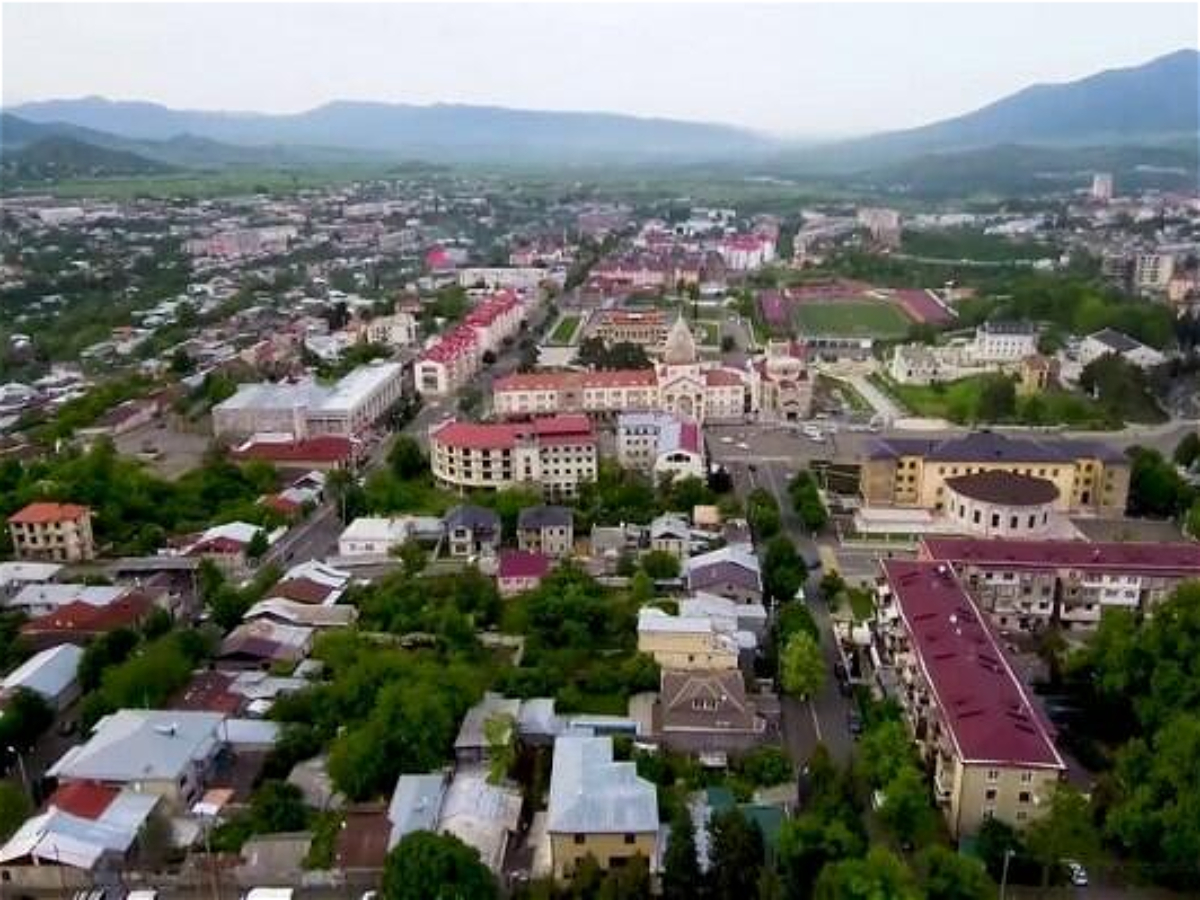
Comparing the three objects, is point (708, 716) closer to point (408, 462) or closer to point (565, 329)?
point (408, 462)

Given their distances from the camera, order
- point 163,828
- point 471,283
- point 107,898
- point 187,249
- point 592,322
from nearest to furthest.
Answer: point 107,898 < point 163,828 < point 592,322 < point 471,283 < point 187,249

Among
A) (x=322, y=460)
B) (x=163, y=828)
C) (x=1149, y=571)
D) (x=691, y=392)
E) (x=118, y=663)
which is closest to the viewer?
(x=163, y=828)

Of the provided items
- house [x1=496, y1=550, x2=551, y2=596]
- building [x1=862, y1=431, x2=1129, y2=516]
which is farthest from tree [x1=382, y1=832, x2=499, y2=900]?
building [x1=862, y1=431, x2=1129, y2=516]

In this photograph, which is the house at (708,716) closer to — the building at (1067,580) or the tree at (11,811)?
the building at (1067,580)

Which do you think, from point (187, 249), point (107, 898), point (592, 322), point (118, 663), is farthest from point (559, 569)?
point (187, 249)

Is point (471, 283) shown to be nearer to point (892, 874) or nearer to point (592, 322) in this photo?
point (592, 322)

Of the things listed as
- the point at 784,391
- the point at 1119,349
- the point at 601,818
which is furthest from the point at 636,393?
the point at 601,818
